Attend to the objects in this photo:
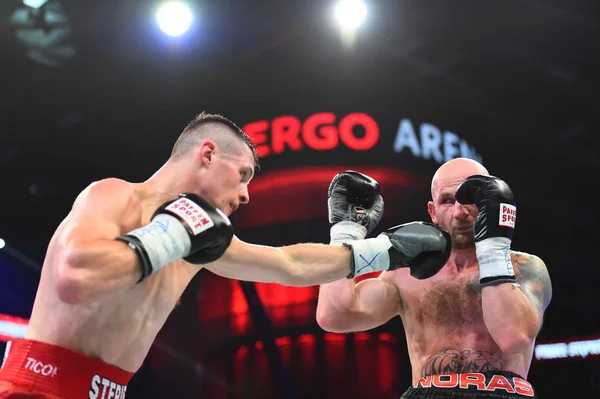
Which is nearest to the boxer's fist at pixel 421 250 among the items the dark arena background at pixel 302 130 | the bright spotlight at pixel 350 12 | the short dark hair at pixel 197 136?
the short dark hair at pixel 197 136

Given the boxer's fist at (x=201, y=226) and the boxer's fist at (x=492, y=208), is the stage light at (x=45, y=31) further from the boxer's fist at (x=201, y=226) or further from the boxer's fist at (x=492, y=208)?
the boxer's fist at (x=492, y=208)

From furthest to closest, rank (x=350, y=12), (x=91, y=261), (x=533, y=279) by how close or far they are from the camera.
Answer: (x=350, y=12) → (x=533, y=279) → (x=91, y=261)

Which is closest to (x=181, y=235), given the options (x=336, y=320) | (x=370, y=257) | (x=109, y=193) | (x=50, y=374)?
(x=109, y=193)

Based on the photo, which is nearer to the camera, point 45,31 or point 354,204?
point 354,204

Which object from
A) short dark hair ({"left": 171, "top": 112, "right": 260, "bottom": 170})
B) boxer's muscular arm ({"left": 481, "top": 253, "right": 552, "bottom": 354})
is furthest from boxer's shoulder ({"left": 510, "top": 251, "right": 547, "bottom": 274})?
short dark hair ({"left": 171, "top": 112, "right": 260, "bottom": 170})

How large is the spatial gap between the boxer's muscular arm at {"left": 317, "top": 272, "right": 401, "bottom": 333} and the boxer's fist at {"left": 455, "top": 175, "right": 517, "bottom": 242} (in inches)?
21.9

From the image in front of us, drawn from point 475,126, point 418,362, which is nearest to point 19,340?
point 418,362

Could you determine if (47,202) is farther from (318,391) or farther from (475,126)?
(475,126)

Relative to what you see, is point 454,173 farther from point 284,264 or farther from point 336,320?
point 284,264

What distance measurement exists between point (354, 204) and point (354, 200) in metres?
0.02

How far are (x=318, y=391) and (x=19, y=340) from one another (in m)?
7.43

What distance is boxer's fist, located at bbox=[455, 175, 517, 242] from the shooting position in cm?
248

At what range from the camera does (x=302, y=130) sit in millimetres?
8875

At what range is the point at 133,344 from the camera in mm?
2021
